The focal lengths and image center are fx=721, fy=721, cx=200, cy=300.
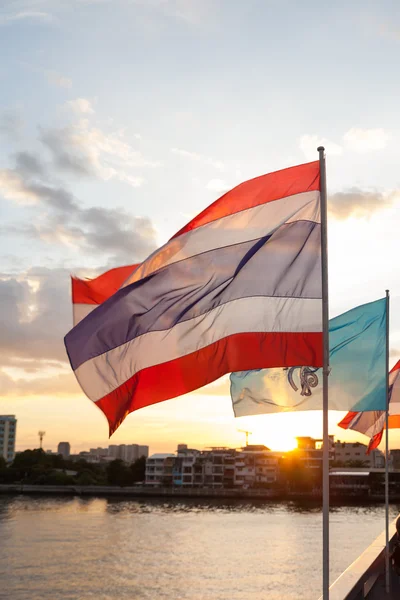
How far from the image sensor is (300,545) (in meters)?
63.0

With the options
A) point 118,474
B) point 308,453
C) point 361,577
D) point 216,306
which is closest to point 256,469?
point 308,453

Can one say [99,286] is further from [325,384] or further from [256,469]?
[256,469]

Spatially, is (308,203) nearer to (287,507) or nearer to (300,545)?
(300,545)

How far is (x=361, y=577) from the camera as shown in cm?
873

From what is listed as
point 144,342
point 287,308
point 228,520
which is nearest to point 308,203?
point 287,308

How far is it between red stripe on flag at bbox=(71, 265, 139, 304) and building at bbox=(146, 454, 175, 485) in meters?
149

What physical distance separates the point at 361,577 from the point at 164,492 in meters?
139

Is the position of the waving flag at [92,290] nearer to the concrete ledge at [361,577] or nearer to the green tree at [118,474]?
the concrete ledge at [361,577]

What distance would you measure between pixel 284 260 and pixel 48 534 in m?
65.7

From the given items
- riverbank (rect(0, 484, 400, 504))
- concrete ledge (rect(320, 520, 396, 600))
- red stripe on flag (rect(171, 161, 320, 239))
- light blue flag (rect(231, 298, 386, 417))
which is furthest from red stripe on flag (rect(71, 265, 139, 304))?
riverbank (rect(0, 484, 400, 504))

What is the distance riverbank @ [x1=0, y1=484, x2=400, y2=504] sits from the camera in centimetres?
13862

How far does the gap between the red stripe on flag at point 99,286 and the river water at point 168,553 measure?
32163mm

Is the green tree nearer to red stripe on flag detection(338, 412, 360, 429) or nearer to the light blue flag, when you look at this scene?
red stripe on flag detection(338, 412, 360, 429)

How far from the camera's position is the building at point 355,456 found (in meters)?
167
